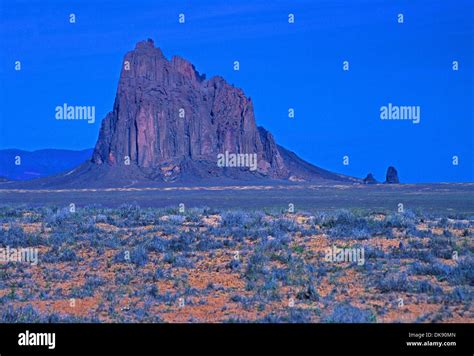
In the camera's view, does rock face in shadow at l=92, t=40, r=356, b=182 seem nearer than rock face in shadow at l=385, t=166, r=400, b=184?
Yes

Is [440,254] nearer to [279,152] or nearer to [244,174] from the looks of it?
[244,174]

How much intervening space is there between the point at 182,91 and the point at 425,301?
15526 centimetres
